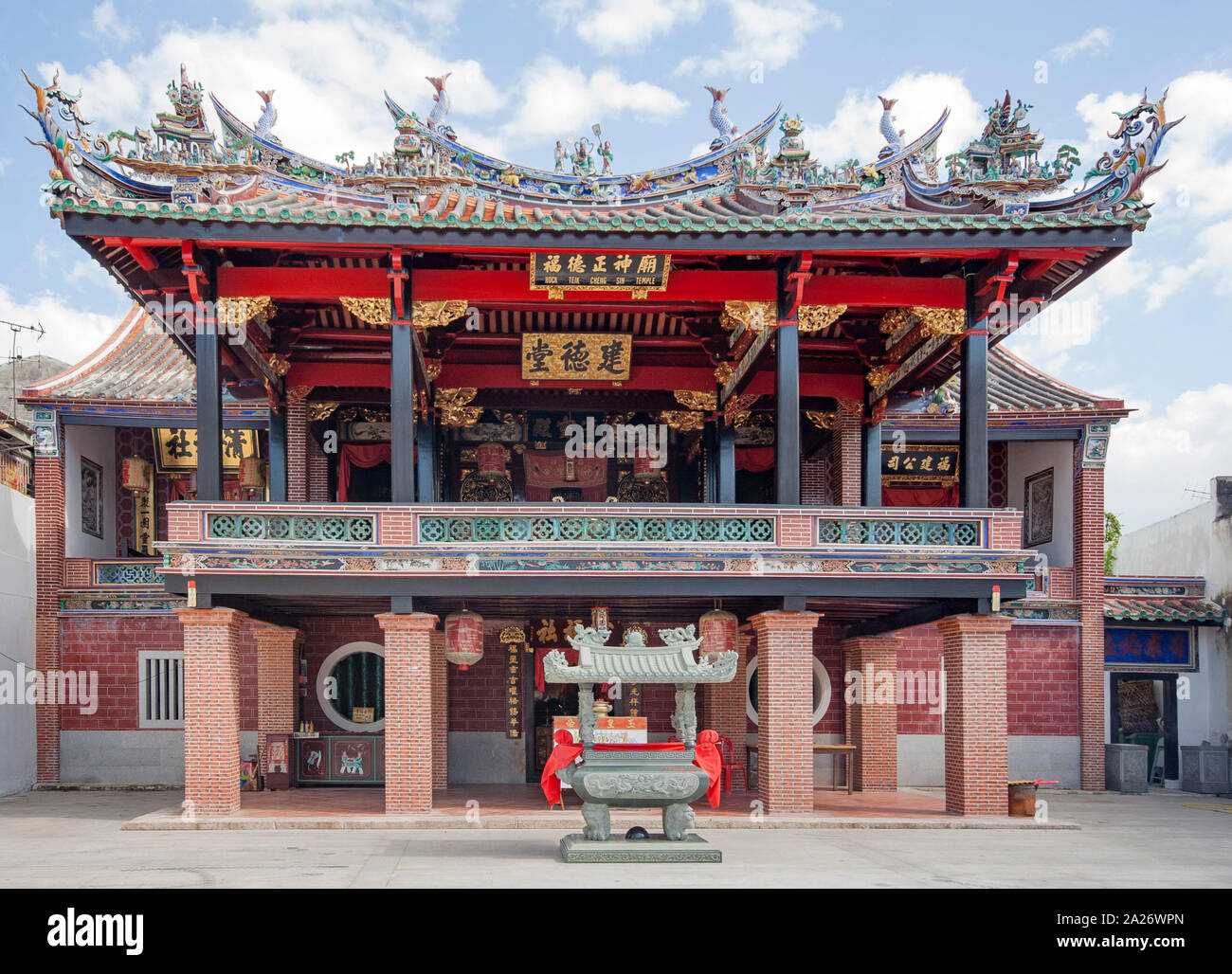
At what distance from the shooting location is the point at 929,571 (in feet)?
49.3

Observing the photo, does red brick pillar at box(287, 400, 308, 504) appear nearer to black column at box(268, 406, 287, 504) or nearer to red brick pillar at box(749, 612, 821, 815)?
black column at box(268, 406, 287, 504)

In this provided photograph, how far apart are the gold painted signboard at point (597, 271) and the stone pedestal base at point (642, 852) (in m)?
7.32

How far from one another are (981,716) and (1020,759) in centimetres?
641

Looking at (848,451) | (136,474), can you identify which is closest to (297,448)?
(136,474)

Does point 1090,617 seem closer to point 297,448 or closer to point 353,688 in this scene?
point 353,688

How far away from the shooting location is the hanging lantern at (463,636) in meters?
15.8

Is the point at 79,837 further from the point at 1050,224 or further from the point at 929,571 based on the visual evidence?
the point at 1050,224

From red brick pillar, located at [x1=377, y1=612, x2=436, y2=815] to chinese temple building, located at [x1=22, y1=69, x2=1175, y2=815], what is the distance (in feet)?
0.13

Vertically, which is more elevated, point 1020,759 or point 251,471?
point 251,471

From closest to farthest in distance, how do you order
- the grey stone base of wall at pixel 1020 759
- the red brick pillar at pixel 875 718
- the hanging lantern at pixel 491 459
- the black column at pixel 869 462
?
the red brick pillar at pixel 875 718 < the black column at pixel 869 462 < the grey stone base of wall at pixel 1020 759 < the hanging lantern at pixel 491 459

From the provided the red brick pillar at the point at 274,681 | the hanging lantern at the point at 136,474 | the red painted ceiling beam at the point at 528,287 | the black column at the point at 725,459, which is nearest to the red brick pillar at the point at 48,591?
the hanging lantern at the point at 136,474

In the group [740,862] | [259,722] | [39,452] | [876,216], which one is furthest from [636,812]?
[39,452]

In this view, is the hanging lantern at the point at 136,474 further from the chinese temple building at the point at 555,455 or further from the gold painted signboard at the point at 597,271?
the gold painted signboard at the point at 597,271

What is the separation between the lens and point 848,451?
19.9 metres
